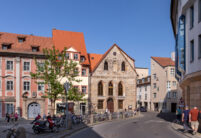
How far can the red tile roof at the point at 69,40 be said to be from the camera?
41.0 meters

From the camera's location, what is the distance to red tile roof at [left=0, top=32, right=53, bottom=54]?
36219 millimetres

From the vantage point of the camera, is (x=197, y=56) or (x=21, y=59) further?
(x=21, y=59)

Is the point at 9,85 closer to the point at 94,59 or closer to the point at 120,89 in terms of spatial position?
the point at 94,59

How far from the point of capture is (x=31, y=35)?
40844mm

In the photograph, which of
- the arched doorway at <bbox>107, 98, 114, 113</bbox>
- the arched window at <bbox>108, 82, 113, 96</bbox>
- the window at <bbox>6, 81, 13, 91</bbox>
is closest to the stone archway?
the window at <bbox>6, 81, 13, 91</bbox>

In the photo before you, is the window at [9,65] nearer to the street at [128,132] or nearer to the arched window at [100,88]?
the arched window at [100,88]

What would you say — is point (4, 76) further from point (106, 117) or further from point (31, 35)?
point (106, 117)

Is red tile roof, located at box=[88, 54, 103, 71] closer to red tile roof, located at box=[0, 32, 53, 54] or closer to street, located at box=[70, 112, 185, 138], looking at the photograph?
red tile roof, located at box=[0, 32, 53, 54]

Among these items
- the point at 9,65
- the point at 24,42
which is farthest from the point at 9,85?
the point at 24,42

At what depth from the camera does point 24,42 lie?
3816cm

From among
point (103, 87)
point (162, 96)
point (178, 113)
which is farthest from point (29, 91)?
point (162, 96)

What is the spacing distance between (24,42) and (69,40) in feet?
26.0

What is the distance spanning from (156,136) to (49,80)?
15768 mm

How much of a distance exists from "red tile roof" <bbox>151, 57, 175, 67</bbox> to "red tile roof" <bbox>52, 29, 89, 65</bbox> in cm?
2453
